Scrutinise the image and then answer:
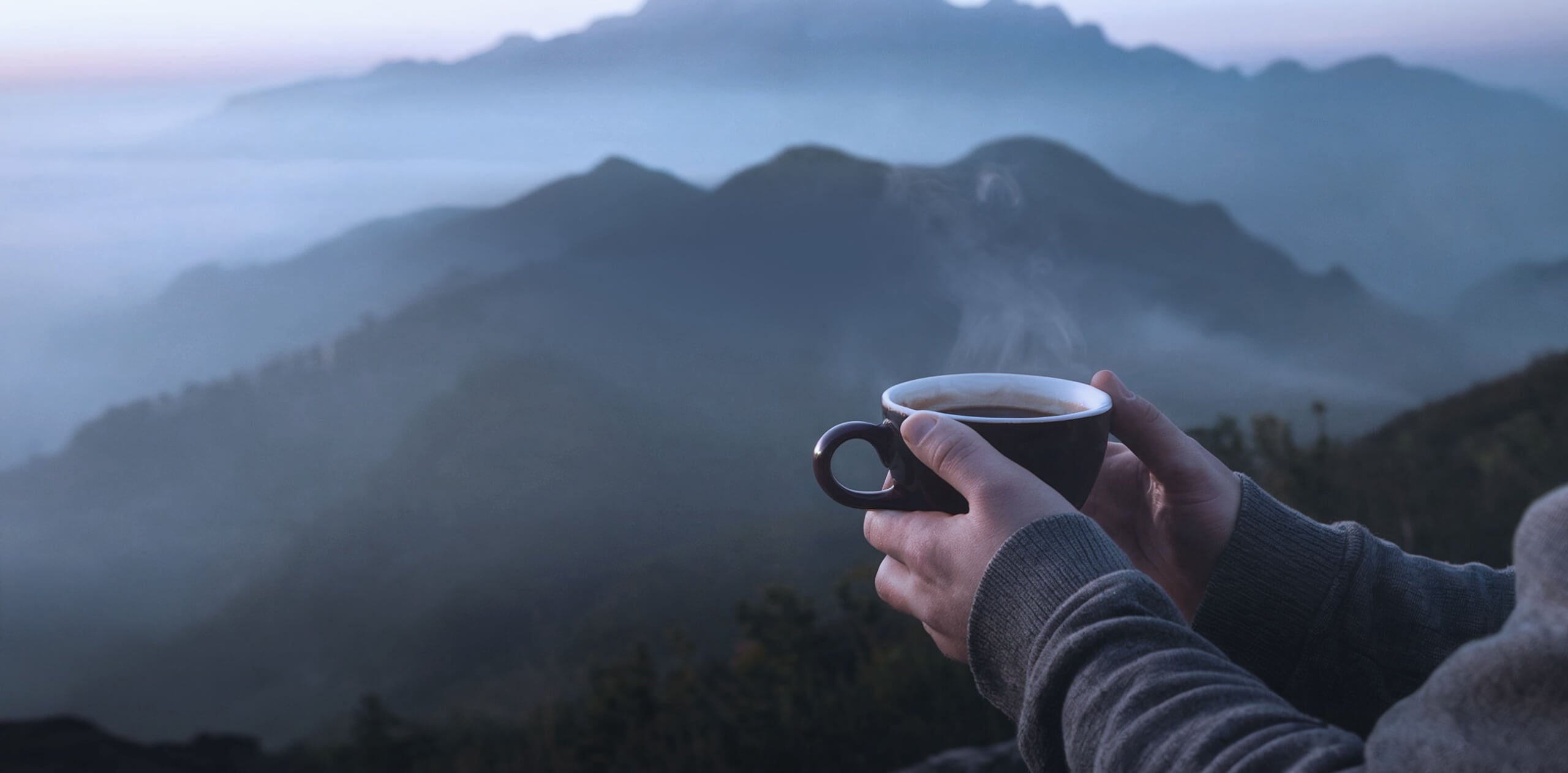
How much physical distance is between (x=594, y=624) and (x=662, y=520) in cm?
46

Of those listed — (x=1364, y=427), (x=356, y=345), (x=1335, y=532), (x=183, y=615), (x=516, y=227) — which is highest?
(x=516, y=227)

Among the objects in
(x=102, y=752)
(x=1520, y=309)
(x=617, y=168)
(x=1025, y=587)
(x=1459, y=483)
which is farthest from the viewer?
(x=1520, y=309)

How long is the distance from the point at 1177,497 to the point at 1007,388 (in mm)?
332

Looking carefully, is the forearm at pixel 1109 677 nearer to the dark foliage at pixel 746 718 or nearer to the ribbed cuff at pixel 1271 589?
the ribbed cuff at pixel 1271 589

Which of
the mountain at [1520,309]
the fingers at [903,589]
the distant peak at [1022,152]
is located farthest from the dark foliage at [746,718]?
the mountain at [1520,309]

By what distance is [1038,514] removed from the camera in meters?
1.03

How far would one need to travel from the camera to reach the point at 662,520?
3.52 m

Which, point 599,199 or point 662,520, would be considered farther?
point 599,199

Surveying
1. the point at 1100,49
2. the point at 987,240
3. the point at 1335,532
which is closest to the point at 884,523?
the point at 1335,532

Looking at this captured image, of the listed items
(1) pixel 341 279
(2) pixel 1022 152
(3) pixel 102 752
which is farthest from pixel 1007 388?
(2) pixel 1022 152

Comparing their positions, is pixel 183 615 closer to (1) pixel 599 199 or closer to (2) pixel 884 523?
(1) pixel 599 199

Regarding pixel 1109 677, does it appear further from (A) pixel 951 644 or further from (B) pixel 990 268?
(B) pixel 990 268

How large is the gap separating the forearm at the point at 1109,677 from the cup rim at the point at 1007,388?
274 mm

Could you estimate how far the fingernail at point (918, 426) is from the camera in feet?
3.76
